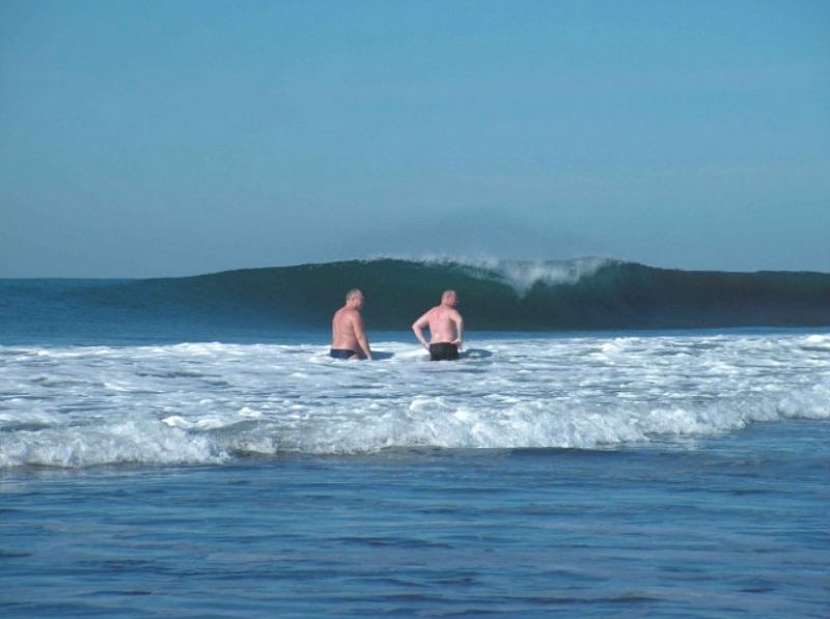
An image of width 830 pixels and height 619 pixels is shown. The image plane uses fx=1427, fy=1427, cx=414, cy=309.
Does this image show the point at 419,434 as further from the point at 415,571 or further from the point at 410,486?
the point at 415,571

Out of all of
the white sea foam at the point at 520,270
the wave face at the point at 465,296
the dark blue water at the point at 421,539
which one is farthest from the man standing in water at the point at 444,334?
the white sea foam at the point at 520,270

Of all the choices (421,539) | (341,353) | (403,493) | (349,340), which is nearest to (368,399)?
(341,353)

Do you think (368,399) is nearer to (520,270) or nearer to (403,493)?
(403,493)

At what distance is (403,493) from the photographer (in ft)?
20.9

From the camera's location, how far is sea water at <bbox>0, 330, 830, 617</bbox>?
433 centimetres

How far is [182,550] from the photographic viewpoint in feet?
16.2

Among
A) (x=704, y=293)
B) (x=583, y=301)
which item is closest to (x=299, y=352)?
(x=583, y=301)

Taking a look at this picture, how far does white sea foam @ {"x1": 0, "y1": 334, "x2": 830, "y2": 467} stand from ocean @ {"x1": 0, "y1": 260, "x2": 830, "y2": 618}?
3 cm

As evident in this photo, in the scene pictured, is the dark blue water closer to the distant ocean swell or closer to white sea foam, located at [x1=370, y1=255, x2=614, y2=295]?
the distant ocean swell

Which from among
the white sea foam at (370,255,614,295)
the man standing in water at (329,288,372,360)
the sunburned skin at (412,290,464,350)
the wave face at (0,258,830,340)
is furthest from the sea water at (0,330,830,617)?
the white sea foam at (370,255,614,295)

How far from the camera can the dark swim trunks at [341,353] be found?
14.0 metres

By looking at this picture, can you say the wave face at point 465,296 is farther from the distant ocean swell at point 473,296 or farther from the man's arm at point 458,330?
the man's arm at point 458,330

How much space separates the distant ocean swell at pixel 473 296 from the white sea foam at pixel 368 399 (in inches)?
517

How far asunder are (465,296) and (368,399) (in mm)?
21023
